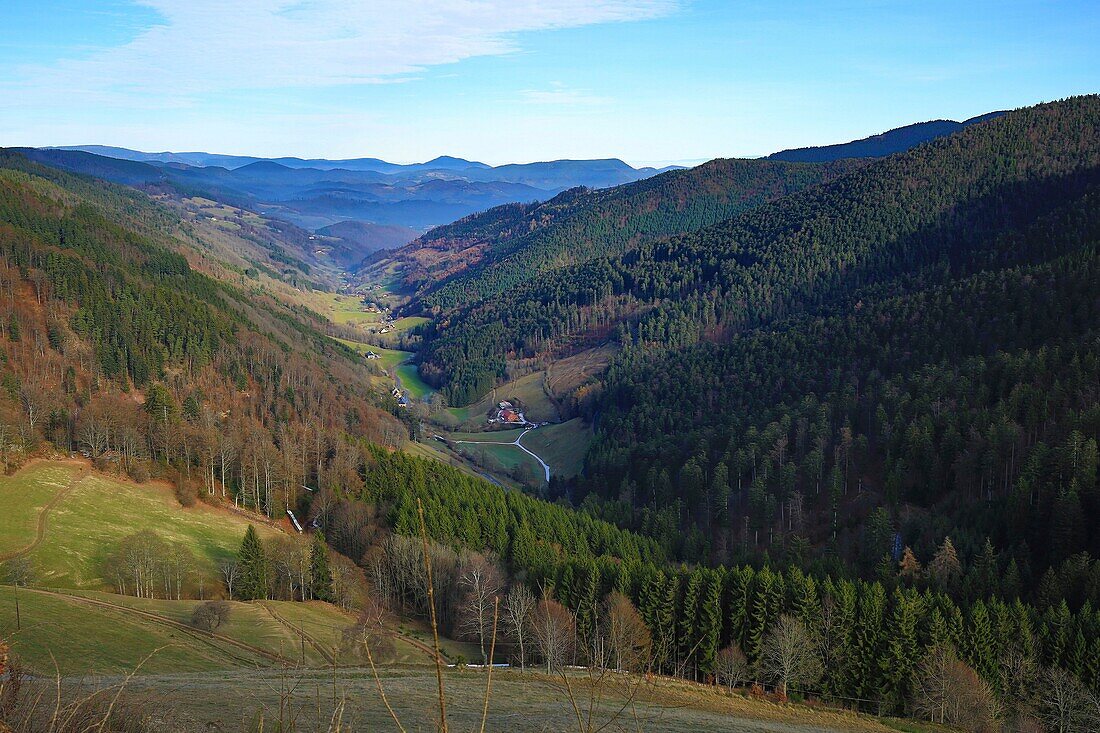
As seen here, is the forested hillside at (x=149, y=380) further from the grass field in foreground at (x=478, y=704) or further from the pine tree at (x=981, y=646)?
the pine tree at (x=981, y=646)

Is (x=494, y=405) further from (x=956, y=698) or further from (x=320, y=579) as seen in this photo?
(x=956, y=698)

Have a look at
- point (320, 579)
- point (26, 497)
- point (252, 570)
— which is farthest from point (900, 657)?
point (26, 497)

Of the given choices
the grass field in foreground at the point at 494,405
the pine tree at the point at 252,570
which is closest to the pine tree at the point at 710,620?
the pine tree at the point at 252,570

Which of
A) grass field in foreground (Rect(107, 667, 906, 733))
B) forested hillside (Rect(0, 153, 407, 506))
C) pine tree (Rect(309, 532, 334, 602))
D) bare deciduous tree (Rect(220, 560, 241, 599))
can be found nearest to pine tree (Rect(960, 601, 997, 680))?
grass field in foreground (Rect(107, 667, 906, 733))

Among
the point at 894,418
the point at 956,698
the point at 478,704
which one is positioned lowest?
the point at 956,698

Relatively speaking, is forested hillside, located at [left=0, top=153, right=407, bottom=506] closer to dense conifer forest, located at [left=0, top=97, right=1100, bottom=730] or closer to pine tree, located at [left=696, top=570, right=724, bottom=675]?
dense conifer forest, located at [left=0, top=97, right=1100, bottom=730]

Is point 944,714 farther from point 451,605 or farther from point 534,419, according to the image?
point 534,419
